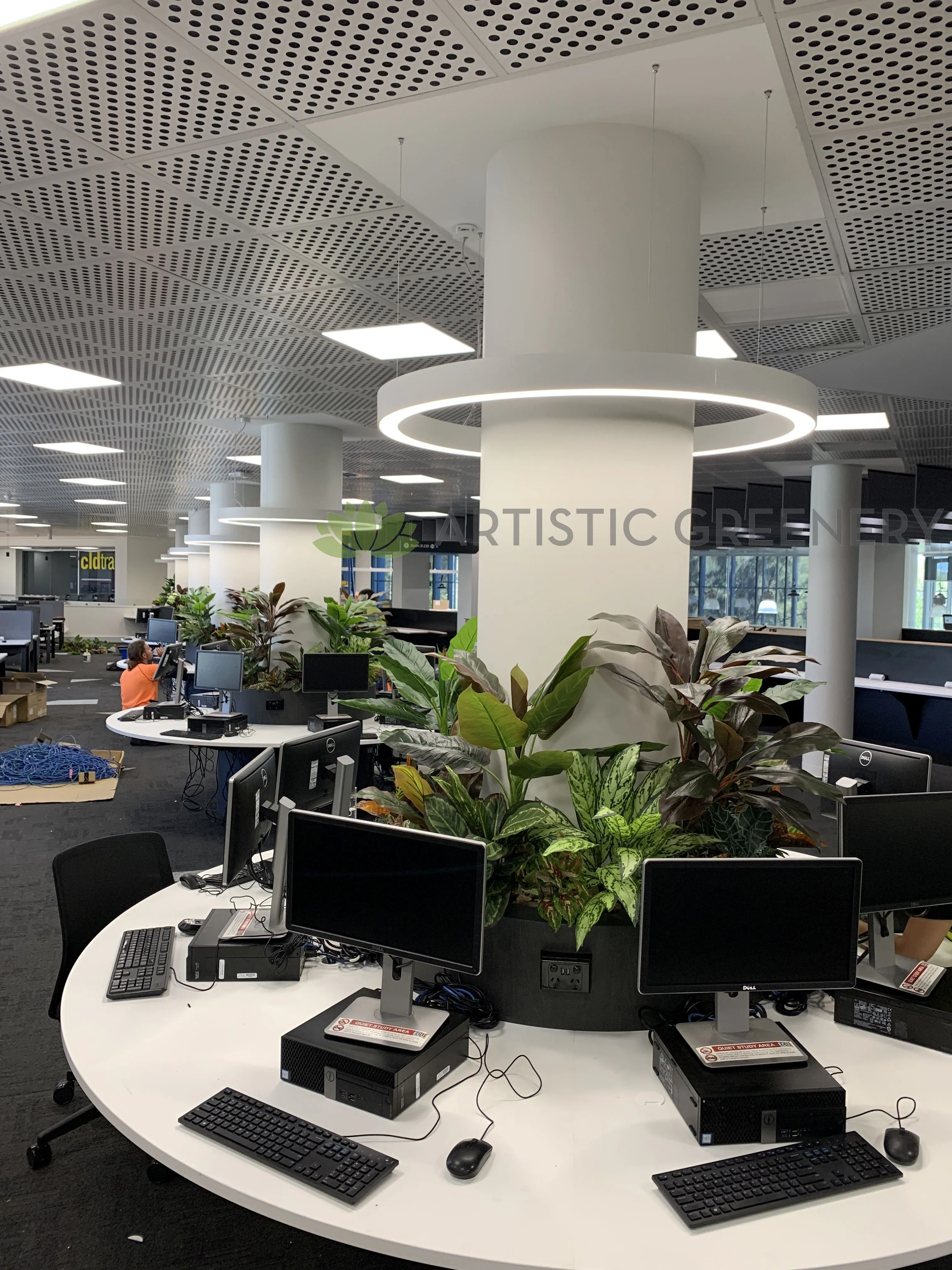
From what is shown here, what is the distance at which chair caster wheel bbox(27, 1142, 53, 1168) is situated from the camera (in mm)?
2891

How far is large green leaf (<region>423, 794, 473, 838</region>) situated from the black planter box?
32 cm

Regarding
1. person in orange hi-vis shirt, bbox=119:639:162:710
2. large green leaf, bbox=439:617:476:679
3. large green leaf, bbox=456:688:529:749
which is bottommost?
person in orange hi-vis shirt, bbox=119:639:162:710

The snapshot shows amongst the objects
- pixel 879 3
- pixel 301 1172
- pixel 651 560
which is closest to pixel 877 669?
pixel 651 560

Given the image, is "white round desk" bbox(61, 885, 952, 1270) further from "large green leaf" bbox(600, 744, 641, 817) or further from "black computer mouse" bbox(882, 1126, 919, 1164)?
"large green leaf" bbox(600, 744, 641, 817)

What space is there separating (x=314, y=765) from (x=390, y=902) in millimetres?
1273

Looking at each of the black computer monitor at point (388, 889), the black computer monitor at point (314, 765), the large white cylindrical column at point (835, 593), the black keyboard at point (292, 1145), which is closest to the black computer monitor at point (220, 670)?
the black computer monitor at point (314, 765)

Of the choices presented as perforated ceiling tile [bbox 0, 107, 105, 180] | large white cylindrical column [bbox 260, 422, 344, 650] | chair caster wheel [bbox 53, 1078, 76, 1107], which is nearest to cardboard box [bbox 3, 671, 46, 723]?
large white cylindrical column [bbox 260, 422, 344, 650]

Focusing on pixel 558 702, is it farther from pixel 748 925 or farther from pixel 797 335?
pixel 797 335

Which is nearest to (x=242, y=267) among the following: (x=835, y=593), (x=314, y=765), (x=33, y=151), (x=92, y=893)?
(x=33, y=151)

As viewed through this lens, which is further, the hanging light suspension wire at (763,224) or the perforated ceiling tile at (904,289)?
the perforated ceiling tile at (904,289)

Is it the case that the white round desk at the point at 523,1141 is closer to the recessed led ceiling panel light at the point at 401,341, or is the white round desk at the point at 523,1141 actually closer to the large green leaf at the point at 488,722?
the large green leaf at the point at 488,722

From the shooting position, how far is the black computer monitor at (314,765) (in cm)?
331

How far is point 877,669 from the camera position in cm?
1209

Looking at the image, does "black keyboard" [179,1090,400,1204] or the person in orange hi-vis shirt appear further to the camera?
the person in orange hi-vis shirt
